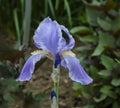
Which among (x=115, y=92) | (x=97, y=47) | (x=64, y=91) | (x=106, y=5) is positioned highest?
(x=106, y=5)

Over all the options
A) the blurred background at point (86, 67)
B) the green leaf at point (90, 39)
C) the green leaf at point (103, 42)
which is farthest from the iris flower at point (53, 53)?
the green leaf at point (90, 39)

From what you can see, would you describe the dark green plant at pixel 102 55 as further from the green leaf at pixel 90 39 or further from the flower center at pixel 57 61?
the flower center at pixel 57 61

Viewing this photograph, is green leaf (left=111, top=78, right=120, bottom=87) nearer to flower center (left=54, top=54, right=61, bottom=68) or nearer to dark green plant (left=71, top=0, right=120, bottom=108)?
dark green plant (left=71, top=0, right=120, bottom=108)

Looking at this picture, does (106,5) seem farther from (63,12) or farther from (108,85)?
(63,12)

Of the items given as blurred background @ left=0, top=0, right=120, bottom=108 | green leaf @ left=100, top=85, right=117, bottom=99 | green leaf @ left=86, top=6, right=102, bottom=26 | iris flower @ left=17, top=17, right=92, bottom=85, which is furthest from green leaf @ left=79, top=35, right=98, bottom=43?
iris flower @ left=17, top=17, right=92, bottom=85

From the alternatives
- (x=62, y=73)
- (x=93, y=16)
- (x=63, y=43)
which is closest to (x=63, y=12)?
(x=62, y=73)

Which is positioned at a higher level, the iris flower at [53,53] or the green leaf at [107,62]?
the iris flower at [53,53]

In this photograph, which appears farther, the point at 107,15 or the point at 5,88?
the point at 107,15

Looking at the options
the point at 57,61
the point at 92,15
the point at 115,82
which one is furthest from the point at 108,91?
the point at 57,61
